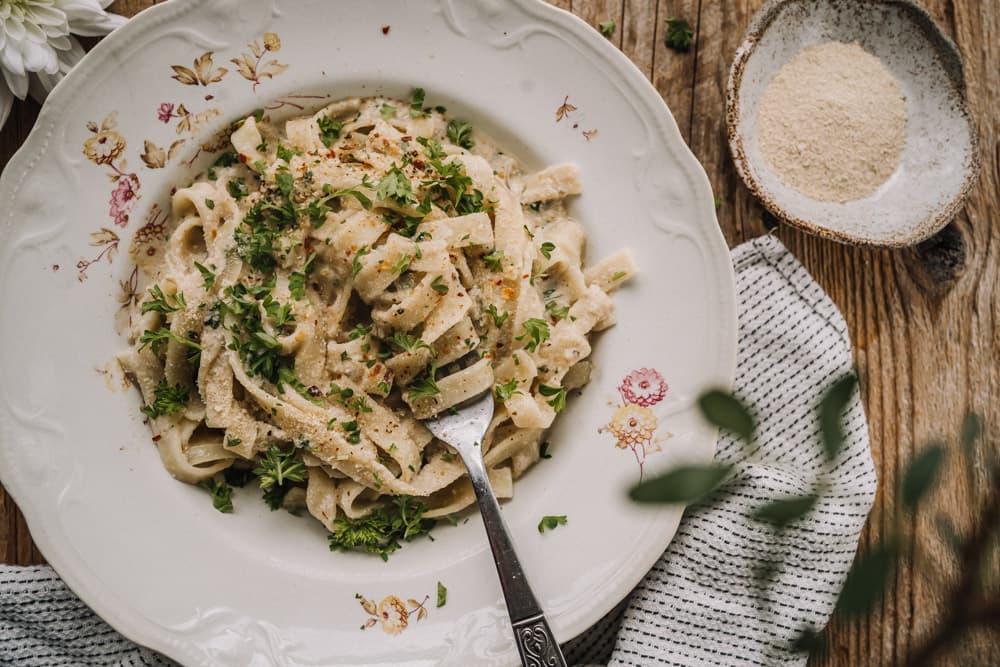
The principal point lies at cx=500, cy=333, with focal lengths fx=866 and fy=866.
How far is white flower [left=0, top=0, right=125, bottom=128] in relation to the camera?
389 cm

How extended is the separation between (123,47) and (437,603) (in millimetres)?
2886

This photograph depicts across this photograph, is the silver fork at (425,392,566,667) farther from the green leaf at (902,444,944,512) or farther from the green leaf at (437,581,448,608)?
the green leaf at (902,444,944,512)

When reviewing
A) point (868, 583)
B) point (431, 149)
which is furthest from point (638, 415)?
point (868, 583)

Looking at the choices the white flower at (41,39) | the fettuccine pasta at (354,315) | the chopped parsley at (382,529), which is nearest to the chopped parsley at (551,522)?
the fettuccine pasta at (354,315)

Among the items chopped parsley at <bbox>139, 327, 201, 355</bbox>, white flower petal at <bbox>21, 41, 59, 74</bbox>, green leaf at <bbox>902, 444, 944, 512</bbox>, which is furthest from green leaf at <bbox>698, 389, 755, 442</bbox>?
white flower petal at <bbox>21, 41, 59, 74</bbox>

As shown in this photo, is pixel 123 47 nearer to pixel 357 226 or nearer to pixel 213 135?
pixel 213 135

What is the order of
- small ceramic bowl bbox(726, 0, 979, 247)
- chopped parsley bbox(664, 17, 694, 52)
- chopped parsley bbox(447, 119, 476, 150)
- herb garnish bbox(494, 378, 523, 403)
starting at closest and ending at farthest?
1. herb garnish bbox(494, 378, 523, 403)
2. chopped parsley bbox(447, 119, 476, 150)
3. small ceramic bowl bbox(726, 0, 979, 247)
4. chopped parsley bbox(664, 17, 694, 52)

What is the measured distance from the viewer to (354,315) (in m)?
4.19

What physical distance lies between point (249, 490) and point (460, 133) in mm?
2017

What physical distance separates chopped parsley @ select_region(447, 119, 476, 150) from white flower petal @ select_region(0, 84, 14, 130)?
6.80ft

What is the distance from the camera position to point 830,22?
15.3 feet

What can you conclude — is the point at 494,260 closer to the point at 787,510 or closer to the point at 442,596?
the point at 442,596

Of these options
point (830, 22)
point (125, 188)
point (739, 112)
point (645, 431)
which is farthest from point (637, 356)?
point (125, 188)

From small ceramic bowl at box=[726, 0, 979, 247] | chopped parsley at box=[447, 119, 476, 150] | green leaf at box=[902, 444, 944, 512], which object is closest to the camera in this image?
green leaf at box=[902, 444, 944, 512]
